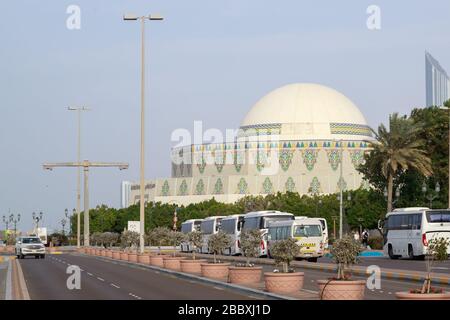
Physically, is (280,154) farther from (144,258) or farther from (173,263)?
(173,263)

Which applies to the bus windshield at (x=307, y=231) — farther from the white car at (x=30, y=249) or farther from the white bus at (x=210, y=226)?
the white car at (x=30, y=249)

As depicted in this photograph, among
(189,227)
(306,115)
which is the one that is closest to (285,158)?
(306,115)

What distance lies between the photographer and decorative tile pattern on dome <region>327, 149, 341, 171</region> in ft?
414

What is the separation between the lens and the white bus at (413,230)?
51.8m

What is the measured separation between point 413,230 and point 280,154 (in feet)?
248

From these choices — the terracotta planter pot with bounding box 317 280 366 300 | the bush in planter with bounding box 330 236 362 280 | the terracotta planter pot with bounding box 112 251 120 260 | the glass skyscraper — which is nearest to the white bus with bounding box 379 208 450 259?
the terracotta planter pot with bounding box 112 251 120 260

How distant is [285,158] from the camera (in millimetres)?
128500

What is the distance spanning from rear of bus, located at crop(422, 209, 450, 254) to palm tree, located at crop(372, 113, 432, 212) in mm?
20584

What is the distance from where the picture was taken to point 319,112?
14250 centimetres

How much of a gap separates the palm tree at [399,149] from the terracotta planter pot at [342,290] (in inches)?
1999

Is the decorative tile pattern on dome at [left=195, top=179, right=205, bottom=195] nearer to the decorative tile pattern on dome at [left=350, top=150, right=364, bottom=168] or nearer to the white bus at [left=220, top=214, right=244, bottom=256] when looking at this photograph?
the decorative tile pattern on dome at [left=350, top=150, right=364, bottom=168]

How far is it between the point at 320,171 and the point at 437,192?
5137cm

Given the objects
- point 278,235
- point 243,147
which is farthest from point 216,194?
point 278,235

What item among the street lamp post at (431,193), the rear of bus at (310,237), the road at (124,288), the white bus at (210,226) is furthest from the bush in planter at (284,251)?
the street lamp post at (431,193)
